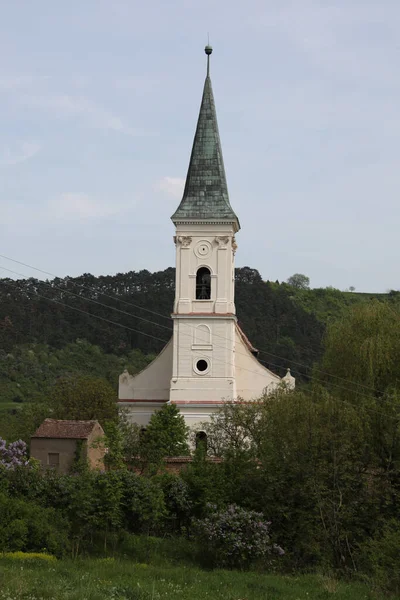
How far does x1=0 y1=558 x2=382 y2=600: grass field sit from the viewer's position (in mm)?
21188

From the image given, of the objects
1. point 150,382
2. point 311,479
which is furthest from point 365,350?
point 150,382

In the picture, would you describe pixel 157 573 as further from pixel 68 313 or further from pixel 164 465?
pixel 68 313

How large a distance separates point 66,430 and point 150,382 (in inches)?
582

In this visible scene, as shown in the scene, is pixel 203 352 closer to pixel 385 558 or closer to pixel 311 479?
pixel 311 479

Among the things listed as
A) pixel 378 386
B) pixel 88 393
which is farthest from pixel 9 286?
pixel 378 386

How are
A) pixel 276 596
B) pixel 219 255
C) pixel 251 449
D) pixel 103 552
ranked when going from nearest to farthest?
pixel 276 596, pixel 103 552, pixel 251 449, pixel 219 255

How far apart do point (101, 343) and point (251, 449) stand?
75068mm

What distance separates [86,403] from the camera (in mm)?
59812

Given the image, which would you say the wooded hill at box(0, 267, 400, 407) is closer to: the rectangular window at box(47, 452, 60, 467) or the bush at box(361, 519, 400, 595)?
the rectangular window at box(47, 452, 60, 467)

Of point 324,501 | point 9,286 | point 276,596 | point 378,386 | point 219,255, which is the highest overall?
point 9,286

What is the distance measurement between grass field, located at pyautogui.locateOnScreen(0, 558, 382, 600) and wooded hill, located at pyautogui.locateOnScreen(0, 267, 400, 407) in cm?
6691

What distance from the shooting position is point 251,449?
3475 centimetres

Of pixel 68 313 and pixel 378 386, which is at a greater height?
pixel 68 313

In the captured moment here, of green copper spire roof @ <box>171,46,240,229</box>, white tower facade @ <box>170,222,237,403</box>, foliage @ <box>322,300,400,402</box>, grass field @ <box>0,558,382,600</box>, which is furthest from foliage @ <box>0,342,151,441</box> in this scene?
grass field @ <box>0,558,382,600</box>
